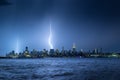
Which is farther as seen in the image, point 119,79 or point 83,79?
point 83,79

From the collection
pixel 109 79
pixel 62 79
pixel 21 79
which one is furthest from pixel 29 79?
pixel 109 79

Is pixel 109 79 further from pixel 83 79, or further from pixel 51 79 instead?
pixel 51 79

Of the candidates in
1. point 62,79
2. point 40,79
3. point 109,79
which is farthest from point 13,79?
point 109,79

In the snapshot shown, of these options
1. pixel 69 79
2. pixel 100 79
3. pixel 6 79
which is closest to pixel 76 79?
Result: pixel 69 79

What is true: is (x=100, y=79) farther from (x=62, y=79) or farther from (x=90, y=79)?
(x=62, y=79)

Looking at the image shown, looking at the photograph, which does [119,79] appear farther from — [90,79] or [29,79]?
[29,79]

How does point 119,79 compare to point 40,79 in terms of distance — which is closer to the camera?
point 119,79

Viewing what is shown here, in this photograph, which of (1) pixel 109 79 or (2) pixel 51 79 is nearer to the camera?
(1) pixel 109 79

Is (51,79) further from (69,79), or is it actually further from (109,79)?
(109,79)
